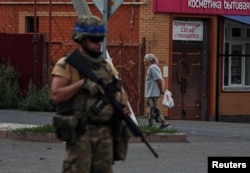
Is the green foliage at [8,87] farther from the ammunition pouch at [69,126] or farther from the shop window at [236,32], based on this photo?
the ammunition pouch at [69,126]

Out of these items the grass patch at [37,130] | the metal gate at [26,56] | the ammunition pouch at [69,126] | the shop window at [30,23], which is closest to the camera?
the ammunition pouch at [69,126]

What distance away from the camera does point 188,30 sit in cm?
2498

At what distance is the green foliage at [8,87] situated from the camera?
81.8ft

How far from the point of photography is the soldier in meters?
7.11

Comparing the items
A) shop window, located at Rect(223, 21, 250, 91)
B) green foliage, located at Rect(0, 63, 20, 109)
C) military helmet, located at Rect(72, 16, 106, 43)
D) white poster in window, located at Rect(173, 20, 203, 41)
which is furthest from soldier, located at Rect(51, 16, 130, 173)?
shop window, located at Rect(223, 21, 250, 91)

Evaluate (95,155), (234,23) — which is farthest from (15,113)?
(95,155)

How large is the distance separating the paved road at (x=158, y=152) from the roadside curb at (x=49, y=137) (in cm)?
18

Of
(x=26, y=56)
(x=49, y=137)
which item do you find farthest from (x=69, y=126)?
(x=26, y=56)

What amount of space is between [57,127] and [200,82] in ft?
61.5

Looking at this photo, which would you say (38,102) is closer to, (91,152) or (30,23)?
(30,23)

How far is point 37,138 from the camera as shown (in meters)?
16.0

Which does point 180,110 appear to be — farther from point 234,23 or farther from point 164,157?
point 164,157

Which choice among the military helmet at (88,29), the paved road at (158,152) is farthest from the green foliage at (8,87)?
the military helmet at (88,29)

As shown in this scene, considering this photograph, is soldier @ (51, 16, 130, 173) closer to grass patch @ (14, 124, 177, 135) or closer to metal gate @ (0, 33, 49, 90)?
grass patch @ (14, 124, 177, 135)
